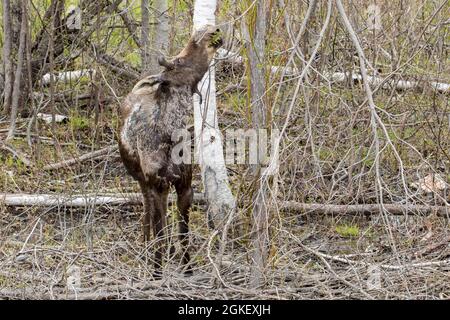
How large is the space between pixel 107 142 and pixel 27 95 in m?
1.34

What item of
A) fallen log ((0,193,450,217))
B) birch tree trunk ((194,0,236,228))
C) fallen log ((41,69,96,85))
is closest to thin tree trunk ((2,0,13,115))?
fallen log ((41,69,96,85))

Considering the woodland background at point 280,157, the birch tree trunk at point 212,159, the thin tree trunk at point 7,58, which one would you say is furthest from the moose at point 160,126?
the thin tree trunk at point 7,58

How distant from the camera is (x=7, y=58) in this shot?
1047 centimetres

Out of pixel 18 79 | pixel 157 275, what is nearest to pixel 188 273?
pixel 157 275

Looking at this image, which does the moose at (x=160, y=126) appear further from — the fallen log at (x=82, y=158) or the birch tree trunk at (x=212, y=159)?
the fallen log at (x=82, y=158)

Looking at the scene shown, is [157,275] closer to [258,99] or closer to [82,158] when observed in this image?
[258,99]

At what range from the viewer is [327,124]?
8.58 m

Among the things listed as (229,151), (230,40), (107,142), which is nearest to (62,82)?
(107,142)

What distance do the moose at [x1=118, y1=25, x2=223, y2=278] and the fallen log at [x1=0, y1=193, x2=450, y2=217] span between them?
921 millimetres

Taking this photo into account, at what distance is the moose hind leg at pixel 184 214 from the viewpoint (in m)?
7.02

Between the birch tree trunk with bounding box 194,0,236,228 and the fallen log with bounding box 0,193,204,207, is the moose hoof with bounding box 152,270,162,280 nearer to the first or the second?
the birch tree trunk with bounding box 194,0,236,228

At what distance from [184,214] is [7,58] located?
13.6 feet
